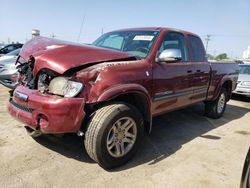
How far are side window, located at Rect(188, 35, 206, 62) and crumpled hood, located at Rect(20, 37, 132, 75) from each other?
6.86ft

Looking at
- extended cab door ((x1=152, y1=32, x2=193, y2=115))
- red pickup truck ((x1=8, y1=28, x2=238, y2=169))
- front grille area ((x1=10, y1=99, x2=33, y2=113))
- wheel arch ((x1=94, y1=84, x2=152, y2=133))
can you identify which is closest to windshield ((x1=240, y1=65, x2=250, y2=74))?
extended cab door ((x1=152, y1=32, x2=193, y2=115))

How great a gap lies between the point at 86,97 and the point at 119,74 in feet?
1.81

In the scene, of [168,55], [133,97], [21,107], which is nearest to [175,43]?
[168,55]

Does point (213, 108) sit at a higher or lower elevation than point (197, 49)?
lower

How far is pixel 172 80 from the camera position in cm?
458

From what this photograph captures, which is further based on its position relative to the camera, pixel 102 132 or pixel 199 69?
pixel 199 69

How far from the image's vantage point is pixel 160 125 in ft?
18.9

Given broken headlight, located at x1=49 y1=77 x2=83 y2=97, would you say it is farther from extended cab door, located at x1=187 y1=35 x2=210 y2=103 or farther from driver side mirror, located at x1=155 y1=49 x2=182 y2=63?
extended cab door, located at x1=187 y1=35 x2=210 y2=103

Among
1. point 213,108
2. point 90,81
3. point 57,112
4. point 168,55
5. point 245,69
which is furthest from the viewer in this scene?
point 245,69

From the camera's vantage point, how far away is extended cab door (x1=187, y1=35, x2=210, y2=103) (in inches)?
212

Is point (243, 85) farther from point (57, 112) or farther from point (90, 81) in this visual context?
point (57, 112)

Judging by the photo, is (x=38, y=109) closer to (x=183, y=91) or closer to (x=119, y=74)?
(x=119, y=74)

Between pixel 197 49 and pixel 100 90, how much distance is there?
122 inches

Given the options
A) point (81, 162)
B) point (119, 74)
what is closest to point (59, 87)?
point (119, 74)
